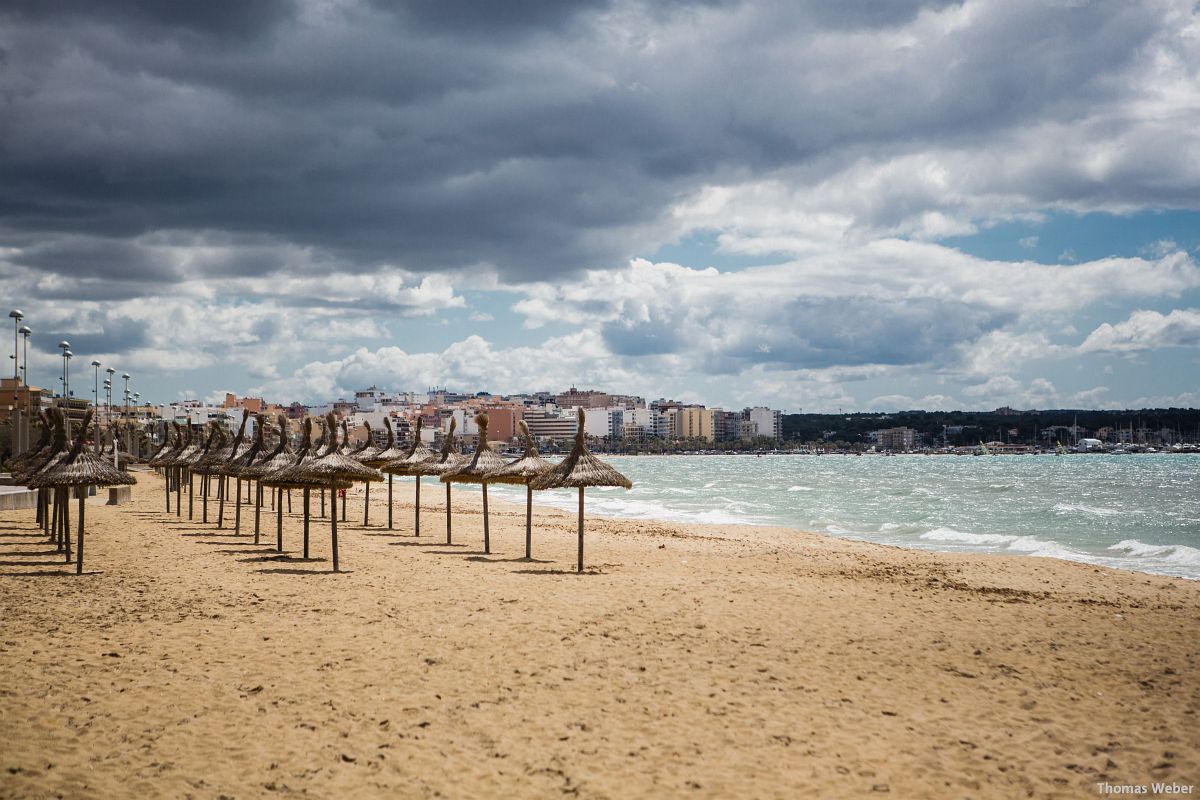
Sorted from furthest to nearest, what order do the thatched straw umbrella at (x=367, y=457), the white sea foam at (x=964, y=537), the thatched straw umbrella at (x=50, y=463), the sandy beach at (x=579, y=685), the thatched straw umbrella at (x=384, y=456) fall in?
the white sea foam at (x=964, y=537)
the thatched straw umbrella at (x=367, y=457)
the thatched straw umbrella at (x=384, y=456)
the thatched straw umbrella at (x=50, y=463)
the sandy beach at (x=579, y=685)

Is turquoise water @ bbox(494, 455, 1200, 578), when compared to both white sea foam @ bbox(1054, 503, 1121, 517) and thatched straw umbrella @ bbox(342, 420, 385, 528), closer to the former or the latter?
white sea foam @ bbox(1054, 503, 1121, 517)

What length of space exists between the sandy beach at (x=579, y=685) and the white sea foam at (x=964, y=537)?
34.1 ft

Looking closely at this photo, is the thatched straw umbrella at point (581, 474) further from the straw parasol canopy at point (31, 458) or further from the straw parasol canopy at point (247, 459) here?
the straw parasol canopy at point (31, 458)

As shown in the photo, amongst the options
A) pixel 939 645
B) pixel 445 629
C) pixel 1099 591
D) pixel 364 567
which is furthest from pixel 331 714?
pixel 1099 591

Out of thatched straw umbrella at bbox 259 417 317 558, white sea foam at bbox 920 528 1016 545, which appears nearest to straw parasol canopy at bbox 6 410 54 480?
thatched straw umbrella at bbox 259 417 317 558

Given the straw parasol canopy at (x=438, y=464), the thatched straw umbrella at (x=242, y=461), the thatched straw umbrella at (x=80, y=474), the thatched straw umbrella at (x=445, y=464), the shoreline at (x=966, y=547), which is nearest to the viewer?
the thatched straw umbrella at (x=80, y=474)

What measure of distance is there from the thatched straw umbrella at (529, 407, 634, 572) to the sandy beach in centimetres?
143

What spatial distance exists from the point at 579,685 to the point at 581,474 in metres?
6.47

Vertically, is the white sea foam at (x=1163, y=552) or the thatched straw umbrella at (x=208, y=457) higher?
the thatched straw umbrella at (x=208, y=457)

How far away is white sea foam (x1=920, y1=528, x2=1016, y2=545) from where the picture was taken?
2334 cm

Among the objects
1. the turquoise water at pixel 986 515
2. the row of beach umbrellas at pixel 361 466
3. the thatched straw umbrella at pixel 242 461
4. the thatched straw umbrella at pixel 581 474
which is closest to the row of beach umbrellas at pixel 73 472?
the row of beach umbrellas at pixel 361 466

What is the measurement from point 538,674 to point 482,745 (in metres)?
1.52

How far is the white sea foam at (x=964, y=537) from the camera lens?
23344 millimetres

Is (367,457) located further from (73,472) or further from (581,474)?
(581,474)
